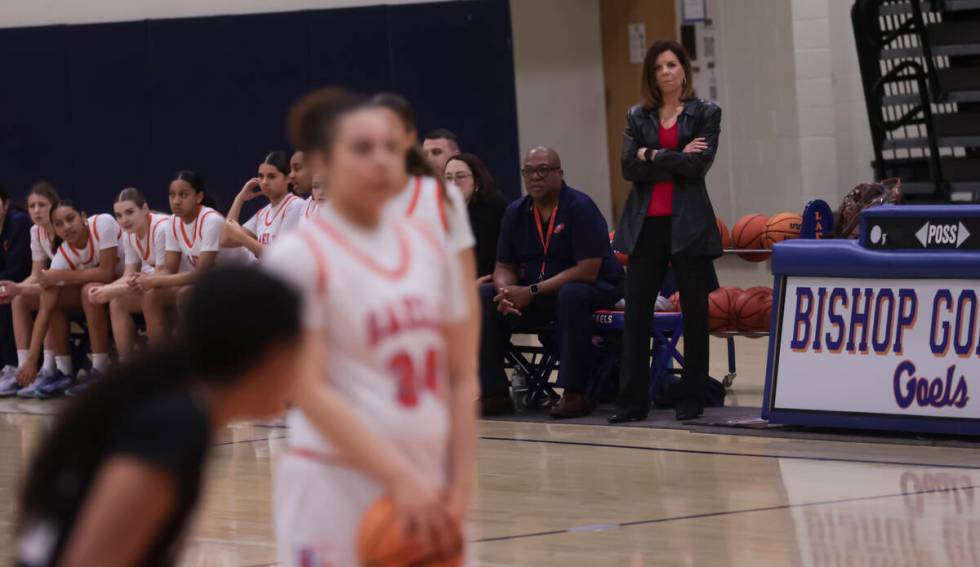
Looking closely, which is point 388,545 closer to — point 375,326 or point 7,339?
point 375,326

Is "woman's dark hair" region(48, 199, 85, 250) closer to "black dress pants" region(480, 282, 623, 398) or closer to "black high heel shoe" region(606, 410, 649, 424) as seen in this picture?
"black dress pants" region(480, 282, 623, 398)

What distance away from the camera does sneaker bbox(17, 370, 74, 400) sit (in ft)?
34.0

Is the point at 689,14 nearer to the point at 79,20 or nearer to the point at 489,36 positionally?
the point at 489,36

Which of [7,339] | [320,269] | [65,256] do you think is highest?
[320,269]

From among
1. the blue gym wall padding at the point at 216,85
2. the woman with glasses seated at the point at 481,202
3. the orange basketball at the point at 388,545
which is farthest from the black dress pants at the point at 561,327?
the orange basketball at the point at 388,545

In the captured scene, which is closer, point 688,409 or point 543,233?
point 688,409

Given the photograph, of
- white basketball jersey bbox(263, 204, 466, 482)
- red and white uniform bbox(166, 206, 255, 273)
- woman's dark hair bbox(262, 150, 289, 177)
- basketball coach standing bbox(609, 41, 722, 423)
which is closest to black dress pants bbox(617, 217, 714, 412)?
basketball coach standing bbox(609, 41, 722, 423)

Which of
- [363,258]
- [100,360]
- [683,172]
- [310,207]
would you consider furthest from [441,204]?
[100,360]

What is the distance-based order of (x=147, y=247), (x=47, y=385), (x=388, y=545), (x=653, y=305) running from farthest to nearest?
(x=47, y=385)
(x=147, y=247)
(x=653, y=305)
(x=388, y=545)

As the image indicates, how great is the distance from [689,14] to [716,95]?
0.72m

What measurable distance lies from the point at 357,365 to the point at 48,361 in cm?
838

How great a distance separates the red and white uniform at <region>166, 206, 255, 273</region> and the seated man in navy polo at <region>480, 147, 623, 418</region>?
2031mm

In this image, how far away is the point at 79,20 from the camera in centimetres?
1368

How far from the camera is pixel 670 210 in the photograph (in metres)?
7.50
